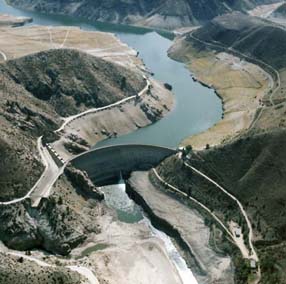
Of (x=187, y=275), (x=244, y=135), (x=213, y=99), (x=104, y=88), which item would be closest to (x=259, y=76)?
(x=213, y=99)

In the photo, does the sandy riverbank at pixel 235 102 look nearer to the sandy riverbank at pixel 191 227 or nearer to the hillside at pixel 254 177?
the hillside at pixel 254 177

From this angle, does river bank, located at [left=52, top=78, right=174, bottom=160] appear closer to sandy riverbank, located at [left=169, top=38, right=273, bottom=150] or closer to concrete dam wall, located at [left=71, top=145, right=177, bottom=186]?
concrete dam wall, located at [left=71, top=145, right=177, bottom=186]

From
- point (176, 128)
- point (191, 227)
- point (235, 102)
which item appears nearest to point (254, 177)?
point (191, 227)

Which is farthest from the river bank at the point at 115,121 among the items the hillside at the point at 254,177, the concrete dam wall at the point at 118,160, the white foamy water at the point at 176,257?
the white foamy water at the point at 176,257

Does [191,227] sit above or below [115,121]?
above

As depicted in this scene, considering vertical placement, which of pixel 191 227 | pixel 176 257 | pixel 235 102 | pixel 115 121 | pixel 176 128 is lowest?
pixel 176 128

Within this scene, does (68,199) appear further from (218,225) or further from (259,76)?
(259,76)

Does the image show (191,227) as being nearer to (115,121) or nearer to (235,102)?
(115,121)
